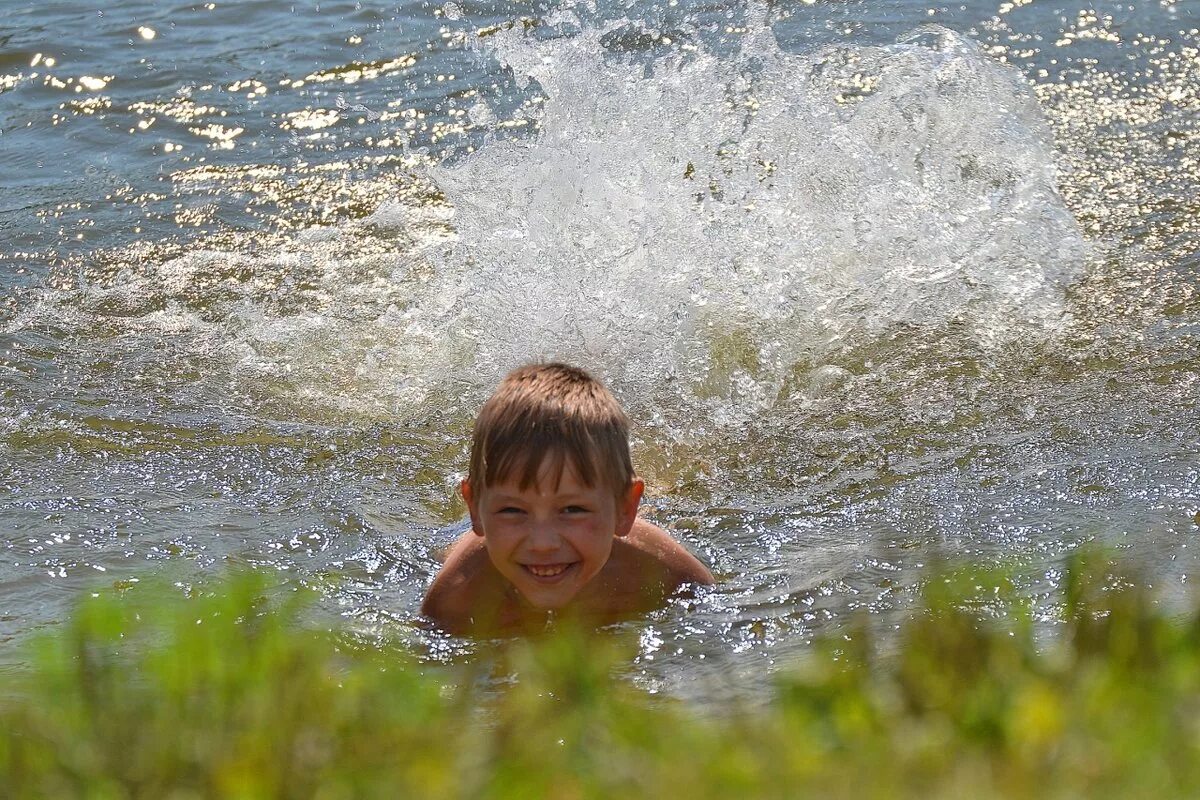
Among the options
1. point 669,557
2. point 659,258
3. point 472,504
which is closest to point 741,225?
point 659,258

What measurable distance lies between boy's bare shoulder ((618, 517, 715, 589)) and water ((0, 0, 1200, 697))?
5.5 inches

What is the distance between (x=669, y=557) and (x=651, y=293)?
2.42 meters

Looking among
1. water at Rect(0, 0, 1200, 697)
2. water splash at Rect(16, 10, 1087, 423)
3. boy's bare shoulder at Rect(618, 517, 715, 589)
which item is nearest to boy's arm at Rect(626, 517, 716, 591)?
boy's bare shoulder at Rect(618, 517, 715, 589)

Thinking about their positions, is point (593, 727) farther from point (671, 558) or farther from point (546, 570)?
point (671, 558)

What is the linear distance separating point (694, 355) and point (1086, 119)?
3893mm

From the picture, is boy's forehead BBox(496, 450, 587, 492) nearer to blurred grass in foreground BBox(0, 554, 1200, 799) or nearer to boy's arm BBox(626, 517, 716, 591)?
boy's arm BBox(626, 517, 716, 591)

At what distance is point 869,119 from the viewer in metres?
8.23

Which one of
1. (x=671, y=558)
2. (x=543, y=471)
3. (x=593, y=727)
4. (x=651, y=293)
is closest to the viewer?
(x=593, y=727)

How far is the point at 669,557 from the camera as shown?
495 centimetres

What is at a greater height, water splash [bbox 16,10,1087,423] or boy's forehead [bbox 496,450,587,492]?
boy's forehead [bbox 496,450,587,492]

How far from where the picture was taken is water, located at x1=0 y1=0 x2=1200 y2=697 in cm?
511

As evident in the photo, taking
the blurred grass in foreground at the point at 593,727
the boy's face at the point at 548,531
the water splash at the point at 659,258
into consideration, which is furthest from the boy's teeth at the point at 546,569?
the blurred grass in foreground at the point at 593,727

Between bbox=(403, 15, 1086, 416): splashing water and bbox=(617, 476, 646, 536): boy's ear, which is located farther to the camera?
bbox=(403, 15, 1086, 416): splashing water

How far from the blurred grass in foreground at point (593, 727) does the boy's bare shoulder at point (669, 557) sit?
2520 millimetres
